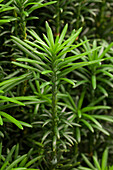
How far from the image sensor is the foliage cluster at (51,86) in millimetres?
786

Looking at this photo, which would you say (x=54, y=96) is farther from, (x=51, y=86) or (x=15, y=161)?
(x=15, y=161)

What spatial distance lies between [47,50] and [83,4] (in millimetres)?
490

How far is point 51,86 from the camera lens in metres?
0.87

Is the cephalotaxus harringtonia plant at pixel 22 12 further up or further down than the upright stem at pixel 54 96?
further up

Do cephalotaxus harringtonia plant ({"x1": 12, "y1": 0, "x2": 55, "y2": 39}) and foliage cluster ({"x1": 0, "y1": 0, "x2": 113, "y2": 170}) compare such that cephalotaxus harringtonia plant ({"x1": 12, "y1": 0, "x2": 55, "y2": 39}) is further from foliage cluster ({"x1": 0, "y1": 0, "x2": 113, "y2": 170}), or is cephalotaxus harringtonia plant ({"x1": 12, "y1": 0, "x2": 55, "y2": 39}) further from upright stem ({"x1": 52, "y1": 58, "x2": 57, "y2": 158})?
upright stem ({"x1": 52, "y1": 58, "x2": 57, "y2": 158})

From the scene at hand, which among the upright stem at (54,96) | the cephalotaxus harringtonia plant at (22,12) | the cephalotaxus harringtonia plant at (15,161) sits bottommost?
the cephalotaxus harringtonia plant at (15,161)

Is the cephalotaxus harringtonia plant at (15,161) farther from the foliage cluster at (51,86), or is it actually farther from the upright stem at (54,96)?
the upright stem at (54,96)

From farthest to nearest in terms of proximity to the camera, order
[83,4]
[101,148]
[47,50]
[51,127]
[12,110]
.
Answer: [101,148] < [83,4] < [12,110] < [51,127] < [47,50]

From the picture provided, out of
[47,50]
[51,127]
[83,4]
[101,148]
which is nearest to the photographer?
[47,50]

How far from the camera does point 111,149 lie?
122cm

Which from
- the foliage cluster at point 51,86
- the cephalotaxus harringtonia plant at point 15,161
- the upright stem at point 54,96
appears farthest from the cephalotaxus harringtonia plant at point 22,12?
the cephalotaxus harringtonia plant at point 15,161

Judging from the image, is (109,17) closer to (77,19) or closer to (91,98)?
(77,19)

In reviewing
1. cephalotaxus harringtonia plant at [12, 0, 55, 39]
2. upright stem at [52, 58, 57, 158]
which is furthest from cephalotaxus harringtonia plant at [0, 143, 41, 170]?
cephalotaxus harringtonia plant at [12, 0, 55, 39]

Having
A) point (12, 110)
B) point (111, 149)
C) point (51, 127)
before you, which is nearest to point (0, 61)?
point (12, 110)
